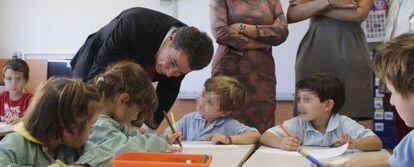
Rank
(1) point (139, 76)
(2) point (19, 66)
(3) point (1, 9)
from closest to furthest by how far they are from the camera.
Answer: (1) point (139, 76) → (2) point (19, 66) → (3) point (1, 9)

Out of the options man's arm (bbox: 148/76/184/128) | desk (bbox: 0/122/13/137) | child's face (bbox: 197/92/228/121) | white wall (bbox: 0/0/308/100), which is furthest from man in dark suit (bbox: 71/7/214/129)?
white wall (bbox: 0/0/308/100)

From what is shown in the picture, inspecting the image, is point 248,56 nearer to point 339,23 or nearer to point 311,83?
point 311,83

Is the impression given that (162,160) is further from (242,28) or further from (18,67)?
(18,67)

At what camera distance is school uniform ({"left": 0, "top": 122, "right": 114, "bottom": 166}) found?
1.00 m

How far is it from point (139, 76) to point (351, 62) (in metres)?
1.14

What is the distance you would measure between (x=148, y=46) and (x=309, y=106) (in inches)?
31.7

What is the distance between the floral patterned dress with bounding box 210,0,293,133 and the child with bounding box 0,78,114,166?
1.11 m

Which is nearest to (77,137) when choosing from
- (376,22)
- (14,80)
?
(14,80)

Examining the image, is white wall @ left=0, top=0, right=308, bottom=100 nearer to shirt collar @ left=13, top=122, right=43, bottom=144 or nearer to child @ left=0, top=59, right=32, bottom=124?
child @ left=0, top=59, right=32, bottom=124

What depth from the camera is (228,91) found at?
2027mm

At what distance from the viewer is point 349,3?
2.11m

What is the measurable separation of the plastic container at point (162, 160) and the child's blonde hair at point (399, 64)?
1.59 feet

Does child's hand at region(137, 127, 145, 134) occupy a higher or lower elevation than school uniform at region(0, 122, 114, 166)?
lower

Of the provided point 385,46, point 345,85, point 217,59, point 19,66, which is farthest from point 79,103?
point 19,66
